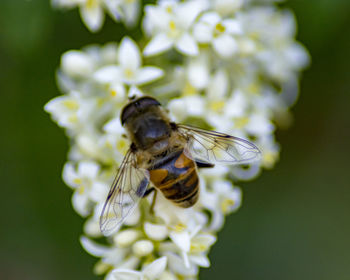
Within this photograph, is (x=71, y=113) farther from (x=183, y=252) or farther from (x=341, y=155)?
(x=341, y=155)

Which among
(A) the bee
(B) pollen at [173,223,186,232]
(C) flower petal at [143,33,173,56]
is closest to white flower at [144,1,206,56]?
(C) flower petal at [143,33,173,56]

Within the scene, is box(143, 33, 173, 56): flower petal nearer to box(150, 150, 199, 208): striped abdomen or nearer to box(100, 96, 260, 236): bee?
box(100, 96, 260, 236): bee

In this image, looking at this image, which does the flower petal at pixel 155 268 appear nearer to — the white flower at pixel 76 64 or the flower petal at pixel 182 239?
the flower petal at pixel 182 239

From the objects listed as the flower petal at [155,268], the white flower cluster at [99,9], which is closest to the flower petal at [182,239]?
the flower petal at [155,268]

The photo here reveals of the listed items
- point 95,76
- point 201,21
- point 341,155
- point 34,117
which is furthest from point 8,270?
point 341,155

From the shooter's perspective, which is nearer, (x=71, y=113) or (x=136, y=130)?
(x=136, y=130)

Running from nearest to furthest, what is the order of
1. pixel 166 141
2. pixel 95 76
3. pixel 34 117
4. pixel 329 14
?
1. pixel 166 141
2. pixel 95 76
3. pixel 329 14
4. pixel 34 117
